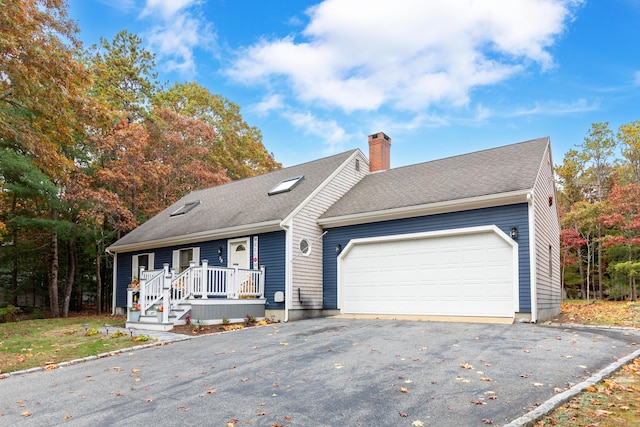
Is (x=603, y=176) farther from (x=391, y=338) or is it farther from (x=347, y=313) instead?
(x=391, y=338)

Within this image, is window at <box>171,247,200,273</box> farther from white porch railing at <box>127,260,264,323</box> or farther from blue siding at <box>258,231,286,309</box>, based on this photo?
blue siding at <box>258,231,286,309</box>

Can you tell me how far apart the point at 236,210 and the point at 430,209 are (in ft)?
21.9

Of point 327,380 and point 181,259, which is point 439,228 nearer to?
point 327,380

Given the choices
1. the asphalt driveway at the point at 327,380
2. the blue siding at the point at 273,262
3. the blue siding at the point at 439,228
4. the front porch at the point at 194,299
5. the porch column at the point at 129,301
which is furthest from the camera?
the blue siding at the point at 273,262

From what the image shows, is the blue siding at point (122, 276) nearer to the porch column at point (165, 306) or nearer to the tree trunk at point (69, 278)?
the tree trunk at point (69, 278)

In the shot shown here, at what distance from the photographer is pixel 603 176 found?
94.2 feet

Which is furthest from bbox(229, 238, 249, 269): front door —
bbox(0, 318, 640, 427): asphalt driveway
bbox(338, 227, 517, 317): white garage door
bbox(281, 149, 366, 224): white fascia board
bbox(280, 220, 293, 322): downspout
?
bbox(0, 318, 640, 427): asphalt driveway

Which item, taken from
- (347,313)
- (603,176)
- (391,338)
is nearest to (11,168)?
(347,313)

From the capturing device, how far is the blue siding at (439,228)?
33.8 ft

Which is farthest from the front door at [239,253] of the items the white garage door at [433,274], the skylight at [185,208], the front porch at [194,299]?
the skylight at [185,208]

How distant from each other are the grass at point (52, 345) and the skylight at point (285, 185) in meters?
6.51

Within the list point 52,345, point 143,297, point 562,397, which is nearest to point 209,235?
point 143,297

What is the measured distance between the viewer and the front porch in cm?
1158

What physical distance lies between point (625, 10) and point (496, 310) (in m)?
9.48
